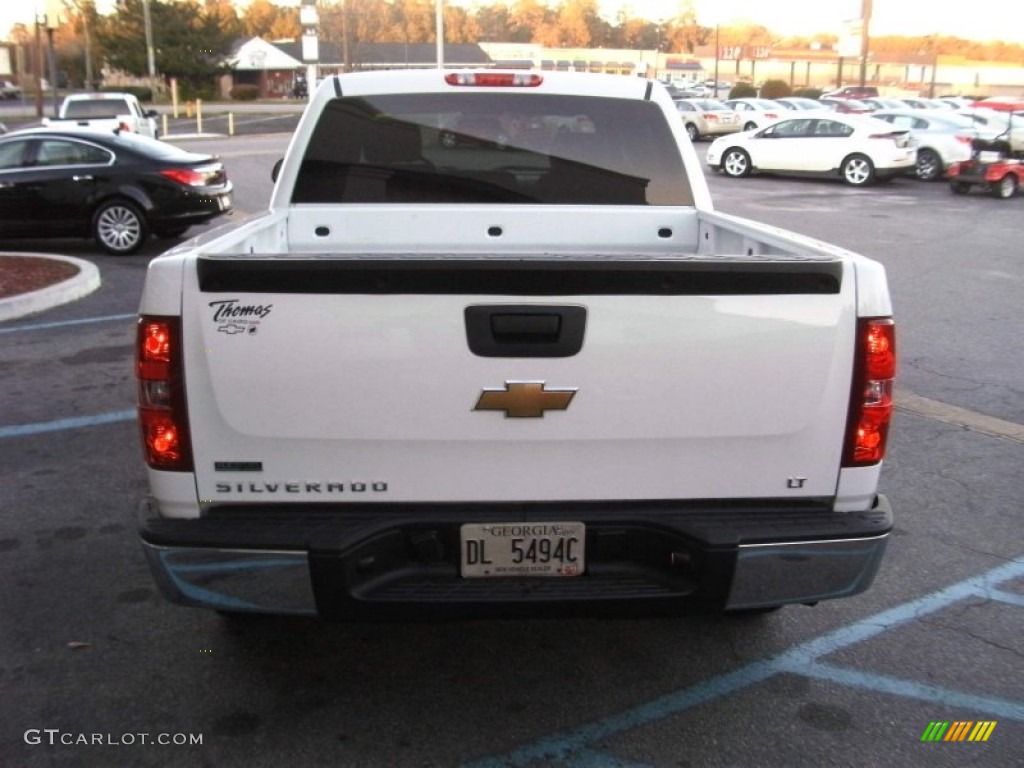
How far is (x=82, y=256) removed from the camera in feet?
42.1

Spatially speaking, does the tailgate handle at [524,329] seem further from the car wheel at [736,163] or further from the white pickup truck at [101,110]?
the white pickup truck at [101,110]

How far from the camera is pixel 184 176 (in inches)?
506

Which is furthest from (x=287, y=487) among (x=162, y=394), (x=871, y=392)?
(x=871, y=392)

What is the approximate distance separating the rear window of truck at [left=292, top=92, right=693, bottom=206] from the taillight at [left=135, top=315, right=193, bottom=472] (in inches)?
80.7

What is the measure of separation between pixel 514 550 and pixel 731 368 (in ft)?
2.68

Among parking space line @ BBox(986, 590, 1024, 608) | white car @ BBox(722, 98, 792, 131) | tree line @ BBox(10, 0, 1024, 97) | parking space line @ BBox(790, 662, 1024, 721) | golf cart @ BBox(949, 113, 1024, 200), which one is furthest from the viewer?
tree line @ BBox(10, 0, 1024, 97)

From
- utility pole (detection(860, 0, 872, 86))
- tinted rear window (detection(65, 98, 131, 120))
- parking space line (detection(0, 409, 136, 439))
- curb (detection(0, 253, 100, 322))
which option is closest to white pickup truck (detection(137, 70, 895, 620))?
parking space line (detection(0, 409, 136, 439))

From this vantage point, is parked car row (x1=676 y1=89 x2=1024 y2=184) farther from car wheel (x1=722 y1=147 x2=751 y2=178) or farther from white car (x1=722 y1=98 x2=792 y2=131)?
white car (x1=722 y1=98 x2=792 y2=131)

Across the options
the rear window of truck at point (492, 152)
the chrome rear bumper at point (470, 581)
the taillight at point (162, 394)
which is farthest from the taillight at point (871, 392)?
the rear window of truck at point (492, 152)

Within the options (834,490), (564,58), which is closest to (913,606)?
(834,490)

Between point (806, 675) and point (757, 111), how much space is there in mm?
36199

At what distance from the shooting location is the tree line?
7062 centimetres

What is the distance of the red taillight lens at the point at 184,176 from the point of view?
1277 centimetres

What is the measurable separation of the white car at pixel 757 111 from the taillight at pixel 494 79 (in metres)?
33.0
